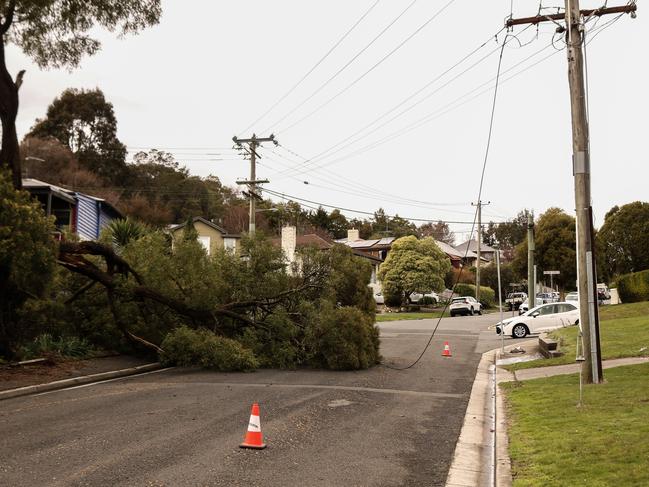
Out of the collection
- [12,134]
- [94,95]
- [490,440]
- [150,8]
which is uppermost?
[94,95]

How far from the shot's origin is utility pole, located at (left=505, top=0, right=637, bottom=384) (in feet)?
38.7

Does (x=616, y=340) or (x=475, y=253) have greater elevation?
(x=475, y=253)

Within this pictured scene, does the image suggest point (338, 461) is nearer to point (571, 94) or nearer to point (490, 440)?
point (490, 440)

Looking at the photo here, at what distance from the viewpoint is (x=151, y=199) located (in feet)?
214

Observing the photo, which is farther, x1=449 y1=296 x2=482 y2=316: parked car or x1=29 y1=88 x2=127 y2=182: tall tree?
x1=29 y1=88 x2=127 y2=182: tall tree

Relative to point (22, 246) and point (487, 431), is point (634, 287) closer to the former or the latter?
point (487, 431)

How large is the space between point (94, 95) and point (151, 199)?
11.5 meters

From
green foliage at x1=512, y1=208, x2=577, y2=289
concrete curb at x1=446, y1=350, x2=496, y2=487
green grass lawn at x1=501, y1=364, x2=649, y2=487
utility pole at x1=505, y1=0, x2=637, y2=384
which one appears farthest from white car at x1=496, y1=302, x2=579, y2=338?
green foliage at x1=512, y1=208, x2=577, y2=289

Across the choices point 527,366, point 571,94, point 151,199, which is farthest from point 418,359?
point 151,199

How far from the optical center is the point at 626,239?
46.1 metres

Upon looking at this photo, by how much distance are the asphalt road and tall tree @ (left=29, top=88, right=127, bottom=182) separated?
168 ft

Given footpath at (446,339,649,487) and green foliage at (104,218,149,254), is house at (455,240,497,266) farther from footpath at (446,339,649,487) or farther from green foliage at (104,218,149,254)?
footpath at (446,339,649,487)

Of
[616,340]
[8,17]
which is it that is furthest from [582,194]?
[8,17]

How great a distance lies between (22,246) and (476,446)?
9760 mm
